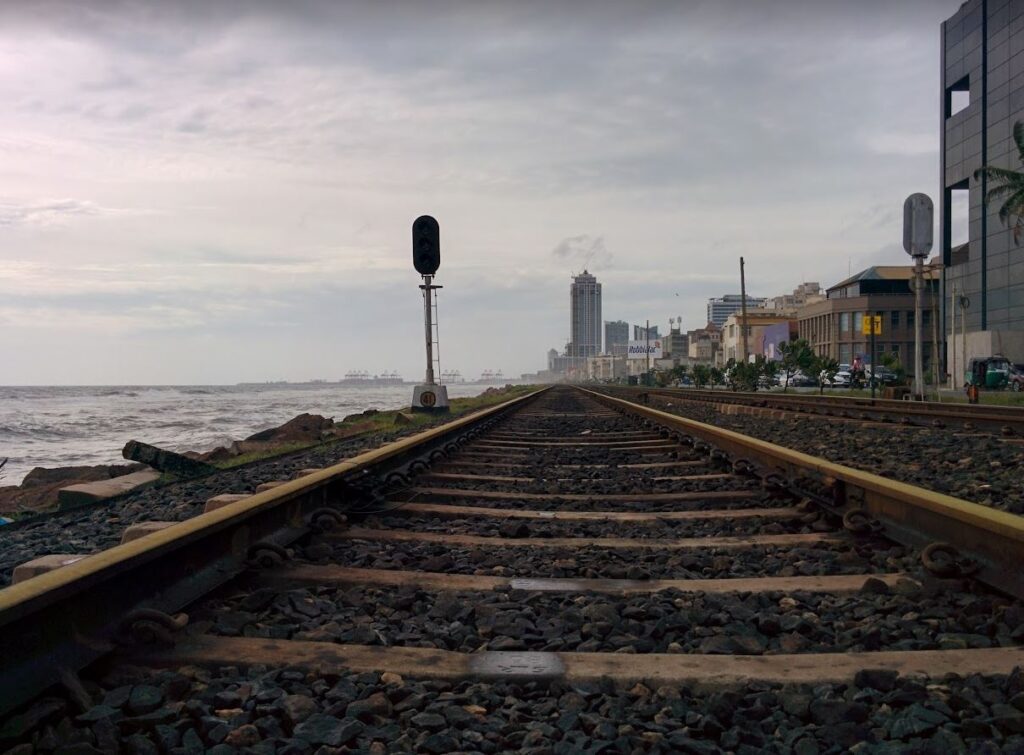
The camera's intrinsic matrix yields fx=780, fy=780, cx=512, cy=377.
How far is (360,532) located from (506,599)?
1371mm

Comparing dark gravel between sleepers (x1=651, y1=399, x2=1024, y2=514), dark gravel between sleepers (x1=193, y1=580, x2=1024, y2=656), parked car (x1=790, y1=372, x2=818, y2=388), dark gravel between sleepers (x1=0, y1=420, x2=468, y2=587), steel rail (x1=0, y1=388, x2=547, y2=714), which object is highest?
steel rail (x1=0, y1=388, x2=547, y2=714)

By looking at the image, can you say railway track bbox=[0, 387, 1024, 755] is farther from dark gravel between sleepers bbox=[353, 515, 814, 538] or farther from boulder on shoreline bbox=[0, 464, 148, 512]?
boulder on shoreline bbox=[0, 464, 148, 512]

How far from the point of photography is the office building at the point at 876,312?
7569 centimetres

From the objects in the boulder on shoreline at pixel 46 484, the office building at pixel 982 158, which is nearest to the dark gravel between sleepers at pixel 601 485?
the boulder on shoreline at pixel 46 484

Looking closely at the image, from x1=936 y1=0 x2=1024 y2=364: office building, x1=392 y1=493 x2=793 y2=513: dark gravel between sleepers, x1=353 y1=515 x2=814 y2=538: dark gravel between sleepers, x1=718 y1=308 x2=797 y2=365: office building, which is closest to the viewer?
x1=353 y1=515 x2=814 y2=538: dark gravel between sleepers

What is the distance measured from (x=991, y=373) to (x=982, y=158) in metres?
26.8

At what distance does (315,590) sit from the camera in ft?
9.53

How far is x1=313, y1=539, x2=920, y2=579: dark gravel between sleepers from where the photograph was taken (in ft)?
10.6

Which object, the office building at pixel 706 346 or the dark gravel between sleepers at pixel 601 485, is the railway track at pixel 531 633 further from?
the office building at pixel 706 346

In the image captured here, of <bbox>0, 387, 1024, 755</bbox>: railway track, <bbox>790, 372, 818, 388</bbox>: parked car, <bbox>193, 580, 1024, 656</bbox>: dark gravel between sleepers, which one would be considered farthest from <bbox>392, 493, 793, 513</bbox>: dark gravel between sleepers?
<bbox>790, 372, 818, 388</bbox>: parked car

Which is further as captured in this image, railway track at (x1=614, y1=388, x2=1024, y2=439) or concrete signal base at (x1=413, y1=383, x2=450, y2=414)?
concrete signal base at (x1=413, y1=383, x2=450, y2=414)

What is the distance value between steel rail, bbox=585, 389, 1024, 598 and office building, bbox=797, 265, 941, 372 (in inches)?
2977

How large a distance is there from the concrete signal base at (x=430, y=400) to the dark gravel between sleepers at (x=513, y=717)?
16142mm

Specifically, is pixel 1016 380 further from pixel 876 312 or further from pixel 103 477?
pixel 876 312
